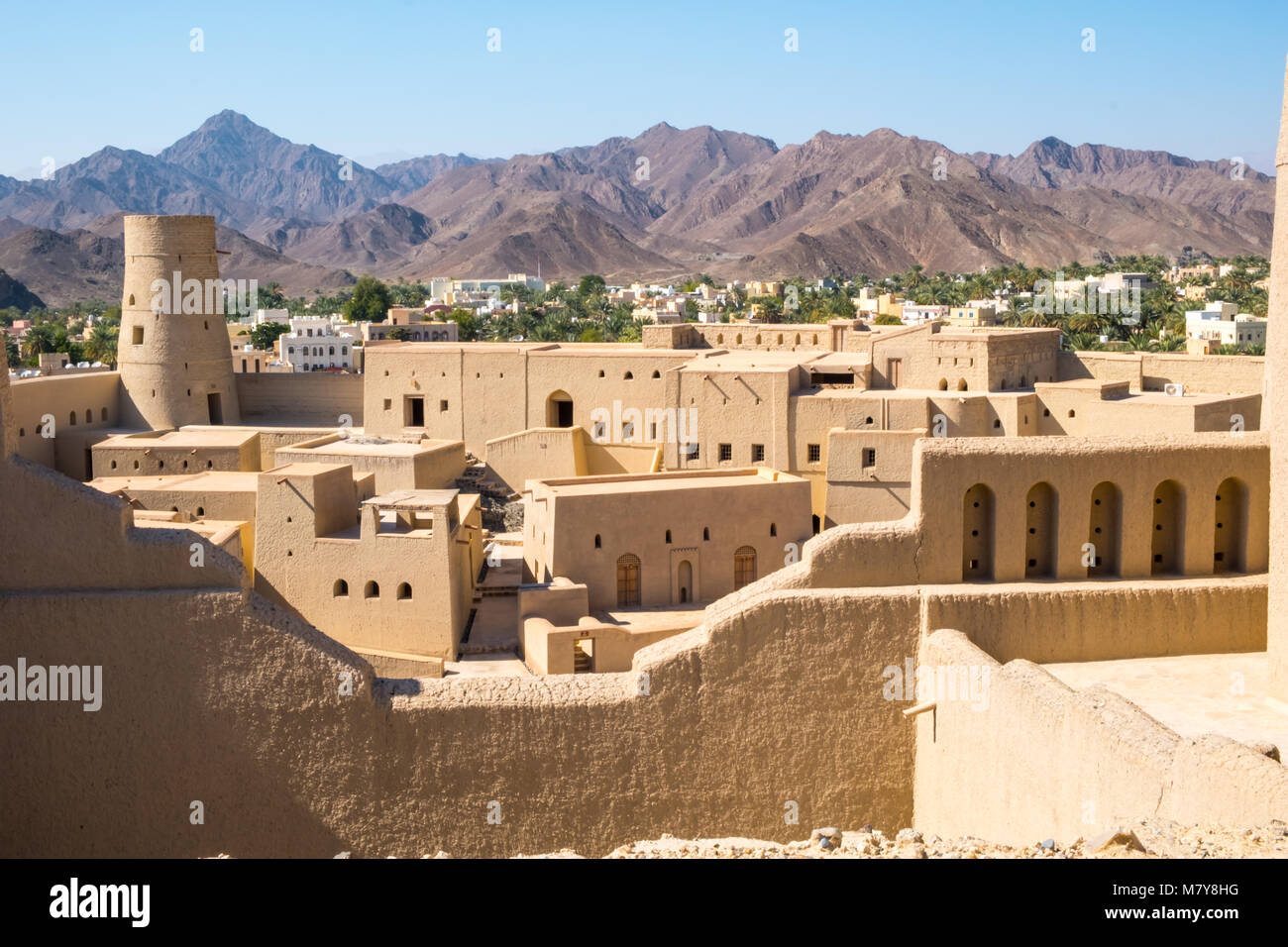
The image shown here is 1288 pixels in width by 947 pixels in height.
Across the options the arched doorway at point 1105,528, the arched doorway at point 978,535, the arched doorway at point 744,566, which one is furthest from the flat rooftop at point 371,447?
the arched doorway at point 1105,528

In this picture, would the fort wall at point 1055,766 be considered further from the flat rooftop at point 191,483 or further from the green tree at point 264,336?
the green tree at point 264,336

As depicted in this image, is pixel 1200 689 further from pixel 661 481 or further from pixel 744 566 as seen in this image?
pixel 661 481

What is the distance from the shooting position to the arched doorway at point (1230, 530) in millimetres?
12859

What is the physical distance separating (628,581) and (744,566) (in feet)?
5.79

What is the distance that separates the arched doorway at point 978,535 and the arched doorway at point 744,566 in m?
6.69

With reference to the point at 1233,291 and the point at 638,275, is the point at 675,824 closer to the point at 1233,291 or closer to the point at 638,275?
the point at 1233,291

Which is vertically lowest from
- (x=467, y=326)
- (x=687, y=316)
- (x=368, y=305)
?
(x=467, y=326)

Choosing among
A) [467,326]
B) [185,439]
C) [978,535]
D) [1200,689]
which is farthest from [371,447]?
[467,326]

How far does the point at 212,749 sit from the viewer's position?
1134 cm

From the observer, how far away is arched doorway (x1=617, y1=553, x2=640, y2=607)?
1866 cm

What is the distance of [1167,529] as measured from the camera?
13008 mm

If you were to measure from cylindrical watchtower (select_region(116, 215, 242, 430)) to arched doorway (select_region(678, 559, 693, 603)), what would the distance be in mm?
16092
